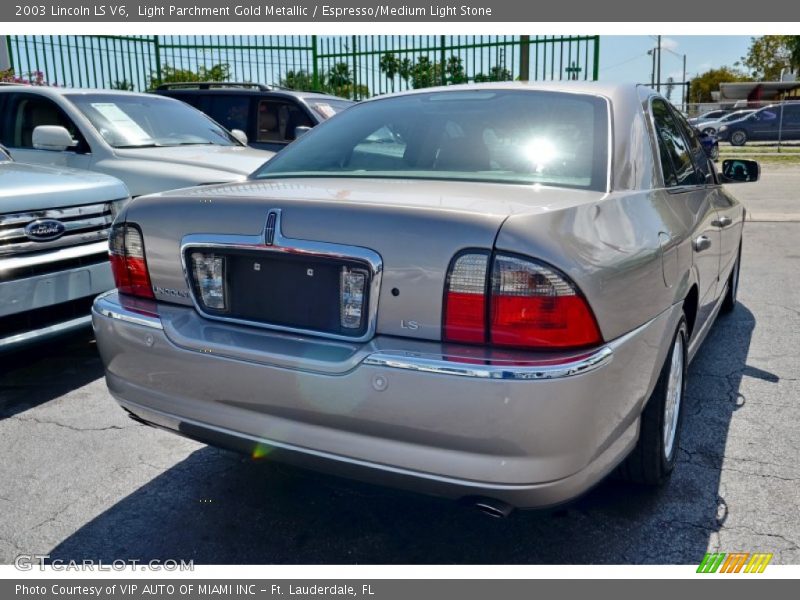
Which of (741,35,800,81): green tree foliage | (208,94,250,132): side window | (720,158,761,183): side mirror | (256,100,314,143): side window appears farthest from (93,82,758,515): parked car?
(741,35,800,81): green tree foliage

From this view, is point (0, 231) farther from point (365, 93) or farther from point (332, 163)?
point (365, 93)

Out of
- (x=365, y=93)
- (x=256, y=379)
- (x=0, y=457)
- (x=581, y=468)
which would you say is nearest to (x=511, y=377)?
(x=581, y=468)

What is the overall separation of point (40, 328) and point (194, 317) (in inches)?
78.8

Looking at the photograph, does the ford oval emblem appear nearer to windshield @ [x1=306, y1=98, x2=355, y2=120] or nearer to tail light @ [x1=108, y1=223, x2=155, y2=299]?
tail light @ [x1=108, y1=223, x2=155, y2=299]

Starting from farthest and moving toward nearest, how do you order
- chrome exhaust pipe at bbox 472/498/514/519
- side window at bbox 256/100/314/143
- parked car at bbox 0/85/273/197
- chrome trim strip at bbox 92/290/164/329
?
1. side window at bbox 256/100/314/143
2. parked car at bbox 0/85/273/197
3. chrome trim strip at bbox 92/290/164/329
4. chrome exhaust pipe at bbox 472/498/514/519

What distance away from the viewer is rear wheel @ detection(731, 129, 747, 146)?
32.9 meters

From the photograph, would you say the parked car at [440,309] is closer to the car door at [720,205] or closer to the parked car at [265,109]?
the car door at [720,205]

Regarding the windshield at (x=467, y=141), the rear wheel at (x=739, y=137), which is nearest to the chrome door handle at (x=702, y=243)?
the windshield at (x=467, y=141)

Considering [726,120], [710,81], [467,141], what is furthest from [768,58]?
[467,141]

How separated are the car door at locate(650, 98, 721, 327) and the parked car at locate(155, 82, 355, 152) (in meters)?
5.83

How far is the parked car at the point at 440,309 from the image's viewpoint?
2.08 metres

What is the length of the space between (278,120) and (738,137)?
29129 mm

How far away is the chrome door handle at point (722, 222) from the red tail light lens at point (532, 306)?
1.99 m

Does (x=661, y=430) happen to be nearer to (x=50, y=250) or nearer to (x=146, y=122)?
(x=50, y=250)
